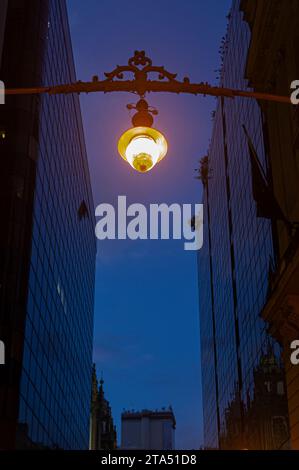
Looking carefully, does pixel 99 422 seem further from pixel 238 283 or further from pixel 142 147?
pixel 142 147

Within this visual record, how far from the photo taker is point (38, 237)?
47594 millimetres

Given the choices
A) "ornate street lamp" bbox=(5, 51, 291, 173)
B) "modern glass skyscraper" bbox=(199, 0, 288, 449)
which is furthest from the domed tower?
"ornate street lamp" bbox=(5, 51, 291, 173)

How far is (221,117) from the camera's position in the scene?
68.4 m

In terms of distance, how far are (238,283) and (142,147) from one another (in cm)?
4692

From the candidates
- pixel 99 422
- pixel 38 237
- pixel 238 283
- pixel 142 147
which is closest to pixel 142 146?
pixel 142 147

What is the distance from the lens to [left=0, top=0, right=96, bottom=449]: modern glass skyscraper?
41562 mm

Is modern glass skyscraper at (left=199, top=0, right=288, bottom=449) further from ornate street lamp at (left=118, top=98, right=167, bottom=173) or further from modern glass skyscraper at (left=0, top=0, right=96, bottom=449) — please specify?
ornate street lamp at (left=118, top=98, right=167, bottom=173)

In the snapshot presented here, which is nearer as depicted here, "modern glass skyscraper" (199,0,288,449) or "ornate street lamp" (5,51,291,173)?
"ornate street lamp" (5,51,291,173)

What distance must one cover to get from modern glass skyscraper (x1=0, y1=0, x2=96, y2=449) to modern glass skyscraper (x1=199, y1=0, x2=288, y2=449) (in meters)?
14.6

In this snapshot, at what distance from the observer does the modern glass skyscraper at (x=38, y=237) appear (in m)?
41.6

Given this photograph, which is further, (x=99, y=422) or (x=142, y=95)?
(x=99, y=422)

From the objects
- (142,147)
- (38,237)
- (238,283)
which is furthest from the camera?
(238,283)

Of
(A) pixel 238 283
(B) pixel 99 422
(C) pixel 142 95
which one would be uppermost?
(A) pixel 238 283
